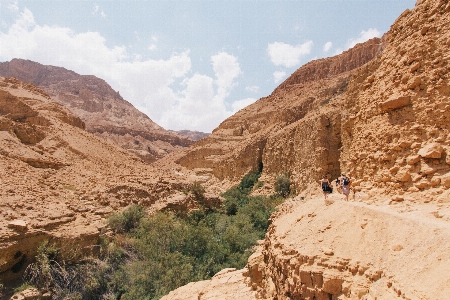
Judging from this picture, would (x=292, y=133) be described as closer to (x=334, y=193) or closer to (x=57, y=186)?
(x=334, y=193)

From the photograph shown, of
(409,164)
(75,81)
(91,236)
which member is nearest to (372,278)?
(409,164)

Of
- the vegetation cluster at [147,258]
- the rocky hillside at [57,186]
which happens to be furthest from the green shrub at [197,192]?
the vegetation cluster at [147,258]

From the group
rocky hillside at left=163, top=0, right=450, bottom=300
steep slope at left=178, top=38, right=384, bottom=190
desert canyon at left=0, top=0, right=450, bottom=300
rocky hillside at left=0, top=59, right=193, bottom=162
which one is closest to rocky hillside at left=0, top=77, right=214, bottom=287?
desert canyon at left=0, top=0, right=450, bottom=300

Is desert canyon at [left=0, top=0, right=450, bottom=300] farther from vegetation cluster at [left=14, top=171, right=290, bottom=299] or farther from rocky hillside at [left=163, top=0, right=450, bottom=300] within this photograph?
vegetation cluster at [left=14, top=171, right=290, bottom=299]

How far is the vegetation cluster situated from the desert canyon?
0.79 m

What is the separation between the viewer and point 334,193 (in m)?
9.72

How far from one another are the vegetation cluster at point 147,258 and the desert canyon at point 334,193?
0.79 m

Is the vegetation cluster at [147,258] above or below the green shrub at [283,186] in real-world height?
below

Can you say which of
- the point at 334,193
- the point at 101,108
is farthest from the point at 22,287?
the point at 101,108

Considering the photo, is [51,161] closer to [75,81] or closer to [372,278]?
[372,278]

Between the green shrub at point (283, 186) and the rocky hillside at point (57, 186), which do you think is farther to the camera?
the green shrub at point (283, 186)

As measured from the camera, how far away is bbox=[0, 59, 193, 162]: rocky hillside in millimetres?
68875

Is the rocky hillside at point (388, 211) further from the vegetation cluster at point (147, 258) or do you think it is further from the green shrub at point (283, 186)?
the green shrub at point (283, 186)

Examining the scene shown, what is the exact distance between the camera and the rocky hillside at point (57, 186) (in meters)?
11.1
